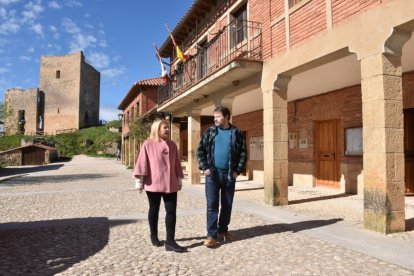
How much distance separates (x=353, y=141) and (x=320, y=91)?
1875 mm

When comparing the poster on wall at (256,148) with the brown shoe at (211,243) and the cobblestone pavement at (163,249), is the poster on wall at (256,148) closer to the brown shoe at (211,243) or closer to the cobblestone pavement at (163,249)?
the cobblestone pavement at (163,249)

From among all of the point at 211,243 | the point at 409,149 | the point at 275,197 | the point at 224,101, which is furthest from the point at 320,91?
the point at 211,243

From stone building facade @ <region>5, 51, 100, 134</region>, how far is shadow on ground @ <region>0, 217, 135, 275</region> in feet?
182

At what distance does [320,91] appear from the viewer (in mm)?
10375

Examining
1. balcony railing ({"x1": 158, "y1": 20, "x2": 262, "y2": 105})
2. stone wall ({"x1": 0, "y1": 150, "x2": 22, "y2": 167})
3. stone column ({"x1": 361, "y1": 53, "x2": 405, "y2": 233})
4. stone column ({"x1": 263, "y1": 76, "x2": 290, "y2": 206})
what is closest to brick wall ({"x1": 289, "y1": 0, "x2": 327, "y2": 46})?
stone column ({"x1": 263, "y1": 76, "x2": 290, "y2": 206})

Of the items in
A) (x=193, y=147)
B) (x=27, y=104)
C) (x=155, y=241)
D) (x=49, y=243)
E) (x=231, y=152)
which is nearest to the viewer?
(x=155, y=241)

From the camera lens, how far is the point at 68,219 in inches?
247

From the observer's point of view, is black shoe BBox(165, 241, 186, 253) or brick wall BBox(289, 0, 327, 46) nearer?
black shoe BBox(165, 241, 186, 253)

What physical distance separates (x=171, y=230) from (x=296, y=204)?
14.1 feet

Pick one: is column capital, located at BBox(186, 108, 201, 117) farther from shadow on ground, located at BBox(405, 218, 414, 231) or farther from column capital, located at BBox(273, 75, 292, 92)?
shadow on ground, located at BBox(405, 218, 414, 231)

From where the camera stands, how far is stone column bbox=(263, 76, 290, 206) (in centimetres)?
760

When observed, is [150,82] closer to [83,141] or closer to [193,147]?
[193,147]

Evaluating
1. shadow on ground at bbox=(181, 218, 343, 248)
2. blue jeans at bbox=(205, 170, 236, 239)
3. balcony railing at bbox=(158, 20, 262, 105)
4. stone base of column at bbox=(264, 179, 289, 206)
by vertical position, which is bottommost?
shadow on ground at bbox=(181, 218, 343, 248)

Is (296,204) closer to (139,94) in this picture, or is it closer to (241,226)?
(241,226)
